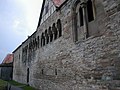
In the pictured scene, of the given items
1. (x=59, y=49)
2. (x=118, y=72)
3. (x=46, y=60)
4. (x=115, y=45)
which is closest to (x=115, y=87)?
(x=118, y=72)

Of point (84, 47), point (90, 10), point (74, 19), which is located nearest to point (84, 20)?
point (90, 10)

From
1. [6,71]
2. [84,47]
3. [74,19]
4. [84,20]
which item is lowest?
[6,71]

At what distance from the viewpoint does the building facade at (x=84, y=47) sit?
4.94m

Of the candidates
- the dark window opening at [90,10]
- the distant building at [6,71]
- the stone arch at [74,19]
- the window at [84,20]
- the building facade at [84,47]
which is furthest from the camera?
the distant building at [6,71]

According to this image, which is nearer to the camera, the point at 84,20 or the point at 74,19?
the point at 84,20

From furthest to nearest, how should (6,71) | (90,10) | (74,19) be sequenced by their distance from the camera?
(6,71), (74,19), (90,10)

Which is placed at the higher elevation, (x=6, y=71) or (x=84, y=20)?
(x=84, y=20)

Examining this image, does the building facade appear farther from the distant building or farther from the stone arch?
the distant building

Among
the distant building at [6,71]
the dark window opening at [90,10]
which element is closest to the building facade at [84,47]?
the dark window opening at [90,10]

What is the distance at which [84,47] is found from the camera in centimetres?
643

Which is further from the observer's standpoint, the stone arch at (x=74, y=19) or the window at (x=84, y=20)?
the stone arch at (x=74, y=19)

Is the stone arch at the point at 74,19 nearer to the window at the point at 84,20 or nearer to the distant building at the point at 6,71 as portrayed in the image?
the window at the point at 84,20

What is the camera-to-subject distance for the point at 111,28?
5035 millimetres

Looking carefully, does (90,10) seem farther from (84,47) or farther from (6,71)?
(6,71)
